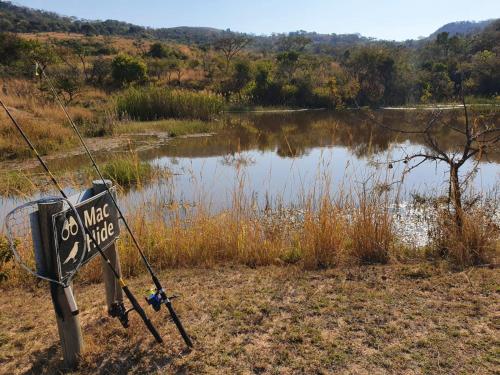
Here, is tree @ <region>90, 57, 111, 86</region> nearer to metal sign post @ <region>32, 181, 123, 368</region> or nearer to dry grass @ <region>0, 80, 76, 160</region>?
dry grass @ <region>0, 80, 76, 160</region>

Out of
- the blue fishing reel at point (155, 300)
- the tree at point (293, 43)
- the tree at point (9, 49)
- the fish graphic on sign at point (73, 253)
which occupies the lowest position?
the blue fishing reel at point (155, 300)

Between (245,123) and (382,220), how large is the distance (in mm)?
15104

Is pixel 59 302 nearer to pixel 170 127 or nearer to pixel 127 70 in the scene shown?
pixel 170 127

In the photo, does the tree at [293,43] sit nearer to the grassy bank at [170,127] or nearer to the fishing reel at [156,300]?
the grassy bank at [170,127]

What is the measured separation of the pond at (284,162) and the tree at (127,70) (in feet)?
30.1

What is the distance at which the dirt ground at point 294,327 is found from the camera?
2279 millimetres

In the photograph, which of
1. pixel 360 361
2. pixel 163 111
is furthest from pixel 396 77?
pixel 360 361

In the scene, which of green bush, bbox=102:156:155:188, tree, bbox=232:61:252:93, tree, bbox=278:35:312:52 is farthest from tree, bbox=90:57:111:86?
tree, bbox=278:35:312:52

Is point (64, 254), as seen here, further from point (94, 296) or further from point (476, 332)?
point (476, 332)

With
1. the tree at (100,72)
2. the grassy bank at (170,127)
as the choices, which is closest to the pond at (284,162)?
the grassy bank at (170,127)

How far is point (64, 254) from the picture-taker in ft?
6.67

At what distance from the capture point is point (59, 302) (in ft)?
6.96

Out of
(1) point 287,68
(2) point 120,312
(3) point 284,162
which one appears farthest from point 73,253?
(1) point 287,68

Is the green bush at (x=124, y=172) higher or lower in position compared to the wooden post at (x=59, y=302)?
lower
